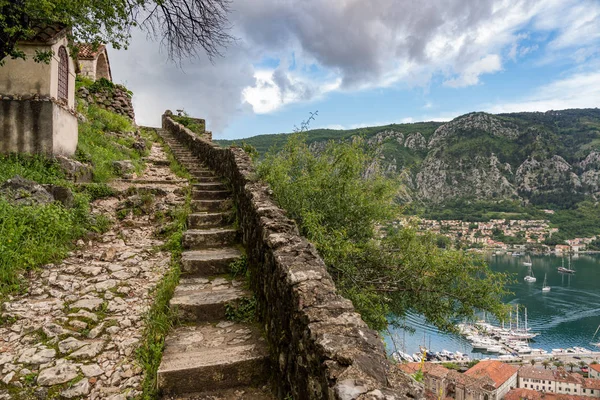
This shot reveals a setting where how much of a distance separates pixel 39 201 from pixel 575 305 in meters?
62.3

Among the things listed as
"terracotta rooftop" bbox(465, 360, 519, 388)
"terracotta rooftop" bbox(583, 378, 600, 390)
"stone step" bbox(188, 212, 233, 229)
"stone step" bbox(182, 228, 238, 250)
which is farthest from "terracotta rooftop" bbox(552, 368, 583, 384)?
"stone step" bbox(182, 228, 238, 250)

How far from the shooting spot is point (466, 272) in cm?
796

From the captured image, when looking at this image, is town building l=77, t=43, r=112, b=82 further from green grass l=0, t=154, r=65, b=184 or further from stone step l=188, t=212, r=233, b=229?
stone step l=188, t=212, r=233, b=229

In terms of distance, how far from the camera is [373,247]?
755cm

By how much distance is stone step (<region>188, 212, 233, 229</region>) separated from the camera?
593cm

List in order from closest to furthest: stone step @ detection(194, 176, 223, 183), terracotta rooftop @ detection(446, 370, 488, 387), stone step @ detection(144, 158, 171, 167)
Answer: stone step @ detection(194, 176, 223, 183), stone step @ detection(144, 158, 171, 167), terracotta rooftop @ detection(446, 370, 488, 387)

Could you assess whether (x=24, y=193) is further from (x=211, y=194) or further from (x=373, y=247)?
(x=373, y=247)

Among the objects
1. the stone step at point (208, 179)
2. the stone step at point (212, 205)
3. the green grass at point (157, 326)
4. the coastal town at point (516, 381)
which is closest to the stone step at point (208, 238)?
the green grass at point (157, 326)

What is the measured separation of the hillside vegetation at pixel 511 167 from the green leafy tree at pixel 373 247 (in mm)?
63219

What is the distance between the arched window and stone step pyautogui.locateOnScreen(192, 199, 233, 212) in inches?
210

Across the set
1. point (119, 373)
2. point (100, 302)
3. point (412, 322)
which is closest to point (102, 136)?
point (100, 302)

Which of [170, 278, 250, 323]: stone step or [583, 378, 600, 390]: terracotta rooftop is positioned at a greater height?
[170, 278, 250, 323]: stone step

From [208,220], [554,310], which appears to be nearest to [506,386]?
[554,310]

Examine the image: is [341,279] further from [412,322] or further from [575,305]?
[575,305]
